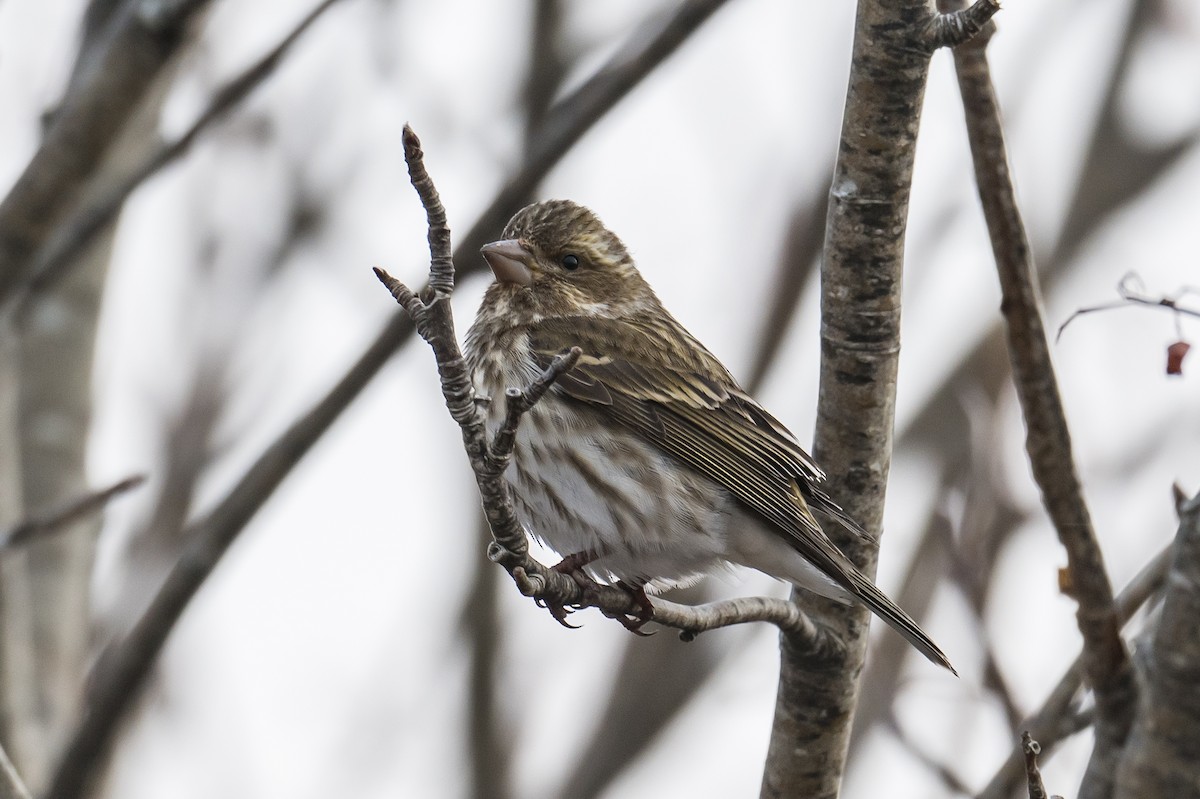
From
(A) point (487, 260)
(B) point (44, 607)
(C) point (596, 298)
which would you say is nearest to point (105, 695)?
(B) point (44, 607)

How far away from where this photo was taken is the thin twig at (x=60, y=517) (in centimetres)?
509

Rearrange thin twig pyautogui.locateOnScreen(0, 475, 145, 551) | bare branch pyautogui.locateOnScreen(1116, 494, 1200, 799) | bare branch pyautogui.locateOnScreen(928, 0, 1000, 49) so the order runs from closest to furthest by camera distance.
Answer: bare branch pyautogui.locateOnScreen(1116, 494, 1200, 799) < bare branch pyautogui.locateOnScreen(928, 0, 1000, 49) < thin twig pyautogui.locateOnScreen(0, 475, 145, 551)

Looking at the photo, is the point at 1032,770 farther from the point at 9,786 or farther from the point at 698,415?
the point at 9,786

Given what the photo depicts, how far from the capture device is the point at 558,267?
20.9 ft

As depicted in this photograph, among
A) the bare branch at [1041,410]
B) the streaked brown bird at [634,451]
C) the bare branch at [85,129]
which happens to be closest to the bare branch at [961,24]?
the bare branch at [1041,410]

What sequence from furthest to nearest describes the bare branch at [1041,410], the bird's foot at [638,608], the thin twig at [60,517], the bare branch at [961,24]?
the thin twig at [60,517]
the bird's foot at [638,608]
the bare branch at [1041,410]
the bare branch at [961,24]

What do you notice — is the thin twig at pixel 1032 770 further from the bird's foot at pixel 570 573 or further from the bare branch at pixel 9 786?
the bare branch at pixel 9 786

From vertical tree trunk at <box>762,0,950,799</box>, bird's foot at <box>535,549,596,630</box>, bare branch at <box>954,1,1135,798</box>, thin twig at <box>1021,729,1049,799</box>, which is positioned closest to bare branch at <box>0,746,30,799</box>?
bird's foot at <box>535,549,596,630</box>

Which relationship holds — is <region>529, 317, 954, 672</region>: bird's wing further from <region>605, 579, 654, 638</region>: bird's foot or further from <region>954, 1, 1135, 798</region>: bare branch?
<region>954, 1, 1135, 798</region>: bare branch

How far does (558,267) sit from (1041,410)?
8.71ft

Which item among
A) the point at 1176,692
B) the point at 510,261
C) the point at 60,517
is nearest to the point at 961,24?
the point at 1176,692

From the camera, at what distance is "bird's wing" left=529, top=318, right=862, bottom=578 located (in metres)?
5.45

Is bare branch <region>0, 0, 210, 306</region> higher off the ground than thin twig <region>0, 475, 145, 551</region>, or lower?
higher

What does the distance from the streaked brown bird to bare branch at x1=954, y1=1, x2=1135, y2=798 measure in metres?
0.86
